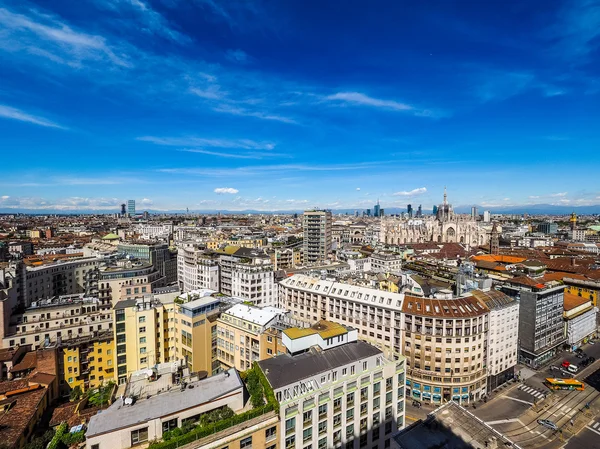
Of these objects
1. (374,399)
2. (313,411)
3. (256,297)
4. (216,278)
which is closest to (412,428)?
(374,399)

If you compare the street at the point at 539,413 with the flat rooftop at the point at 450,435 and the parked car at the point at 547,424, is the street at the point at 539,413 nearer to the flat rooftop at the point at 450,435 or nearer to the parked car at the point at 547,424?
the parked car at the point at 547,424

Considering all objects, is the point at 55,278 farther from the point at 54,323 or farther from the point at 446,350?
the point at 446,350

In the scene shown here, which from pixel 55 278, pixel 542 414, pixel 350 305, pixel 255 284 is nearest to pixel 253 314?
pixel 350 305

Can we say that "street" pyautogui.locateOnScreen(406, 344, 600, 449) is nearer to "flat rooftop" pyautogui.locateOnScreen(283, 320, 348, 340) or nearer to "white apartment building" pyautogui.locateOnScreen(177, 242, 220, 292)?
"flat rooftop" pyautogui.locateOnScreen(283, 320, 348, 340)

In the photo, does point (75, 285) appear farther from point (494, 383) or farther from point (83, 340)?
point (494, 383)

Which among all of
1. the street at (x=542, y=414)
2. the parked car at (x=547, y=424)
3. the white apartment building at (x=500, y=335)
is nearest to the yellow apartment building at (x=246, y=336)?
the street at (x=542, y=414)

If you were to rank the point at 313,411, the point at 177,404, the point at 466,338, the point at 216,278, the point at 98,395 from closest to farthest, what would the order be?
1. the point at 177,404
2. the point at 313,411
3. the point at 98,395
4. the point at 466,338
5. the point at 216,278
